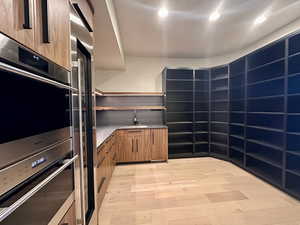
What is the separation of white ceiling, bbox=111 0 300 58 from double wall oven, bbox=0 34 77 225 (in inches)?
77.9

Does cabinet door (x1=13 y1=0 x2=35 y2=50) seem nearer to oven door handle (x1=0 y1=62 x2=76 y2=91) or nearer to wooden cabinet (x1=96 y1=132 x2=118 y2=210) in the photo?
oven door handle (x1=0 y1=62 x2=76 y2=91)

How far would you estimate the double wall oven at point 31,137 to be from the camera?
0.49 metres

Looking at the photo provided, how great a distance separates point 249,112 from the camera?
3104 millimetres

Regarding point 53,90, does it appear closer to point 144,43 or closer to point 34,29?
point 34,29

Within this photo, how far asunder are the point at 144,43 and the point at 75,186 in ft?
10.6

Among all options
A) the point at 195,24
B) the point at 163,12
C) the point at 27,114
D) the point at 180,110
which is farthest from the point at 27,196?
the point at 180,110

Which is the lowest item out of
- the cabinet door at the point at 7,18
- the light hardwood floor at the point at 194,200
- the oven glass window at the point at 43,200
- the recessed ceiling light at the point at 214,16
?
the light hardwood floor at the point at 194,200

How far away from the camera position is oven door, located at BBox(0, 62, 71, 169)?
0.49 meters

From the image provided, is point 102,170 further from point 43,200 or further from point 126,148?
point 43,200

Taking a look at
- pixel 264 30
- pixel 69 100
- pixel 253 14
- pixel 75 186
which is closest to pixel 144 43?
pixel 253 14

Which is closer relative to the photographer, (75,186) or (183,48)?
(75,186)

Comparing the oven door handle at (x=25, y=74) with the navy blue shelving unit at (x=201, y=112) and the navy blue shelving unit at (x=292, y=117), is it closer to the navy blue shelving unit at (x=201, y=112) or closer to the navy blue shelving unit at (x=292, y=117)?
the navy blue shelving unit at (x=292, y=117)

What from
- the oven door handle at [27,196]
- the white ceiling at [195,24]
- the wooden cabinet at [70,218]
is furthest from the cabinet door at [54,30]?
the white ceiling at [195,24]

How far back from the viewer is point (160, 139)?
3.65 meters
